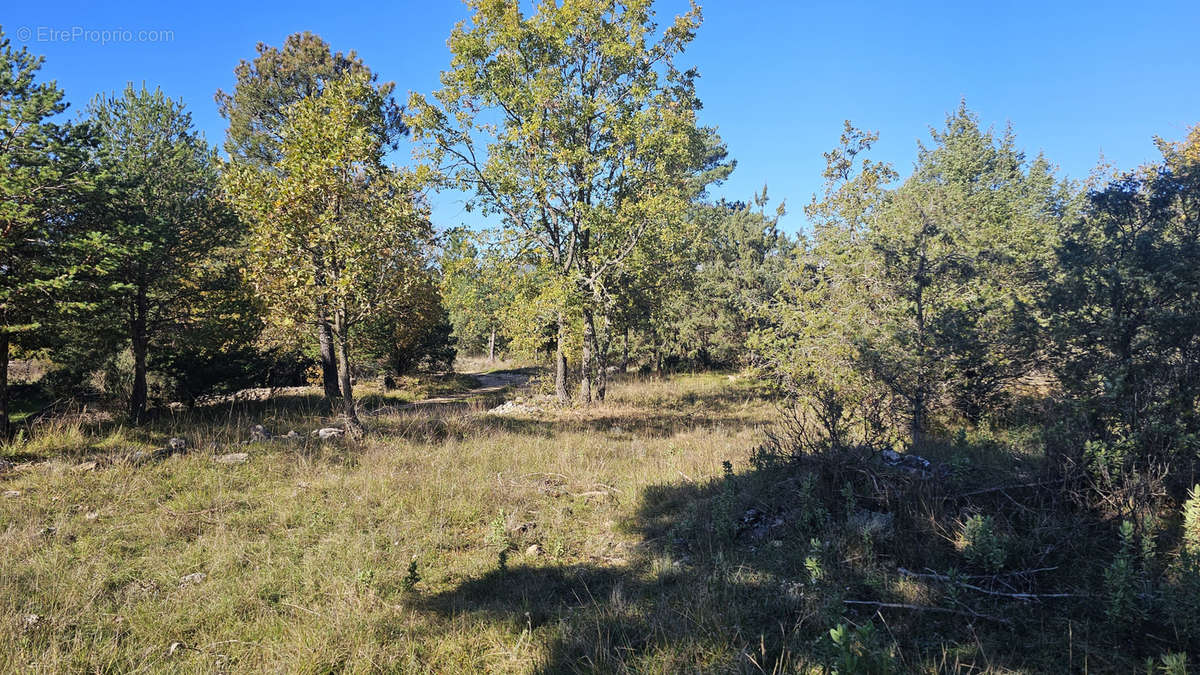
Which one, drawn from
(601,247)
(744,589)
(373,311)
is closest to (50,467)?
(373,311)

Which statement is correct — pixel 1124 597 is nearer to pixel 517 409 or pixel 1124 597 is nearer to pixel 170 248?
pixel 517 409

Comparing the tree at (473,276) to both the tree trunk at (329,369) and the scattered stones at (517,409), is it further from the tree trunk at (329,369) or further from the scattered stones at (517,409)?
the tree trunk at (329,369)

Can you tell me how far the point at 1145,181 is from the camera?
18.1 feet

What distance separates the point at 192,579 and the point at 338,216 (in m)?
6.96

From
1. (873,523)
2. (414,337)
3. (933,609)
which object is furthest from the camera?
(414,337)

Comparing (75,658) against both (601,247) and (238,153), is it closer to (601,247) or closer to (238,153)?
(601,247)

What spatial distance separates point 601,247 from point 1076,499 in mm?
10799

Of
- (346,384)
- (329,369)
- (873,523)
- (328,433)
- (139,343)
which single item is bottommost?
(873,523)

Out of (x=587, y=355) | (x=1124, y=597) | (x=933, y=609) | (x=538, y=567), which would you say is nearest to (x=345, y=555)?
(x=538, y=567)

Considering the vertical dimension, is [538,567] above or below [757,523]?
below

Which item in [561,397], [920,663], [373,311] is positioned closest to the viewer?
[920,663]

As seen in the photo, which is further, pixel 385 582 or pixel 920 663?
pixel 385 582

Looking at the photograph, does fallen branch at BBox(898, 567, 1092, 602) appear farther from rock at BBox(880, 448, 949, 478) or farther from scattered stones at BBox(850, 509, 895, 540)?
rock at BBox(880, 448, 949, 478)

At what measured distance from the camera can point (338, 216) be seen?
948 centimetres
